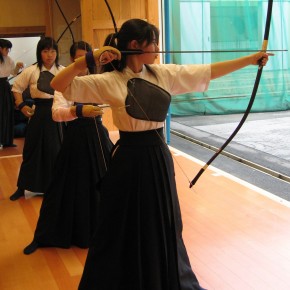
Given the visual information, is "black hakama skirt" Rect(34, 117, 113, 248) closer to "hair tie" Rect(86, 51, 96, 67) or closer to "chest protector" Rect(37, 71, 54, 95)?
"chest protector" Rect(37, 71, 54, 95)

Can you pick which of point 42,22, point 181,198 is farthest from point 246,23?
point 181,198

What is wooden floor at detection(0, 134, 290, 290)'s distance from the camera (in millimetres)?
2174

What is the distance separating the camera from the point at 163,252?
172 centimetres

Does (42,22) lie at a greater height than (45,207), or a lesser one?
greater

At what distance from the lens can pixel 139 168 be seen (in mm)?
1667

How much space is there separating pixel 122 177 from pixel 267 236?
125cm

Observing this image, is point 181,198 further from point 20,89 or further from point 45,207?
point 20,89

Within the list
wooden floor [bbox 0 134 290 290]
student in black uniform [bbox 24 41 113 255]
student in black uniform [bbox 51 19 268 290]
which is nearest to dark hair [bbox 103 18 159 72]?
student in black uniform [bbox 51 19 268 290]

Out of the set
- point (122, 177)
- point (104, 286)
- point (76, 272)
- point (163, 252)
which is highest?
point (122, 177)

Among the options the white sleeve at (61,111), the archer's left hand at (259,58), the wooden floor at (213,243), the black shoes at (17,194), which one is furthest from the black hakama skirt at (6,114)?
the archer's left hand at (259,58)

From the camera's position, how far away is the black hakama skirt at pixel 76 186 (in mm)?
2486

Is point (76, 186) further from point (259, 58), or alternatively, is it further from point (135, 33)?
point (259, 58)

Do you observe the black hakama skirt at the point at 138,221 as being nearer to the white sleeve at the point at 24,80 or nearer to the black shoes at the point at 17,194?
the white sleeve at the point at 24,80

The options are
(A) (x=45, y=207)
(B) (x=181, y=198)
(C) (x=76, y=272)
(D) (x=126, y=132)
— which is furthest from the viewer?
(B) (x=181, y=198)
